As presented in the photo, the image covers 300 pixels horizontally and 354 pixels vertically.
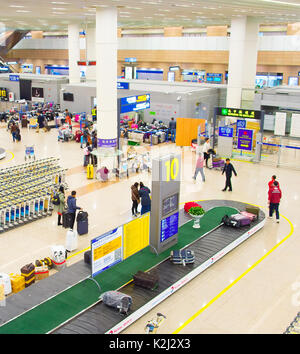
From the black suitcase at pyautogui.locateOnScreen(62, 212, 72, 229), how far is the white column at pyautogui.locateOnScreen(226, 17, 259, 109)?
61.3 feet

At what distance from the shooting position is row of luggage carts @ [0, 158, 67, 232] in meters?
13.3

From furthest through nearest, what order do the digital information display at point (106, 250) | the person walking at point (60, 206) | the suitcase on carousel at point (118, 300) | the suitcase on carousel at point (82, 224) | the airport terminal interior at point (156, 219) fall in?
1. the person walking at point (60, 206)
2. the suitcase on carousel at point (82, 224)
3. the digital information display at point (106, 250)
4. the airport terminal interior at point (156, 219)
5. the suitcase on carousel at point (118, 300)

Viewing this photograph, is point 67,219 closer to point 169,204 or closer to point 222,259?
point 169,204

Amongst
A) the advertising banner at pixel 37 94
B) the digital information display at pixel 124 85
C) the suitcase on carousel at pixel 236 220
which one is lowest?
the suitcase on carousel at pixel 236 220

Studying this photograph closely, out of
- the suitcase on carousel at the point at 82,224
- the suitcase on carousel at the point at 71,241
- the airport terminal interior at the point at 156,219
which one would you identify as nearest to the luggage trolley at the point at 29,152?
the airport terminal interior at the point at 156,219

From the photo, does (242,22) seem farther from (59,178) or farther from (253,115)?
(59,178)

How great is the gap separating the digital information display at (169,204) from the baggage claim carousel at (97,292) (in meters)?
1.06

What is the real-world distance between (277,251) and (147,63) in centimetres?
4080

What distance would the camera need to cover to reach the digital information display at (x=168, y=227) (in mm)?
11047

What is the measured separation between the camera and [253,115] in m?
21.6

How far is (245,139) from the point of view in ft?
72.5

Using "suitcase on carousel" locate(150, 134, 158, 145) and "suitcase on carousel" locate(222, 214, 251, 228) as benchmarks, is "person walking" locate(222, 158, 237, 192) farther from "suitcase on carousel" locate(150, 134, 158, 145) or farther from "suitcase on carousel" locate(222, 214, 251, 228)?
"suitcase on carousel" locate(150, 134, 158, 145)

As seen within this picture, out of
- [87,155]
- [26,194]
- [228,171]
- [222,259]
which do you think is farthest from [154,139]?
[222,259]

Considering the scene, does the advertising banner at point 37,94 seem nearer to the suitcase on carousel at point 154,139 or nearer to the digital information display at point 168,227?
the suitcase on carousel at point 154,139
